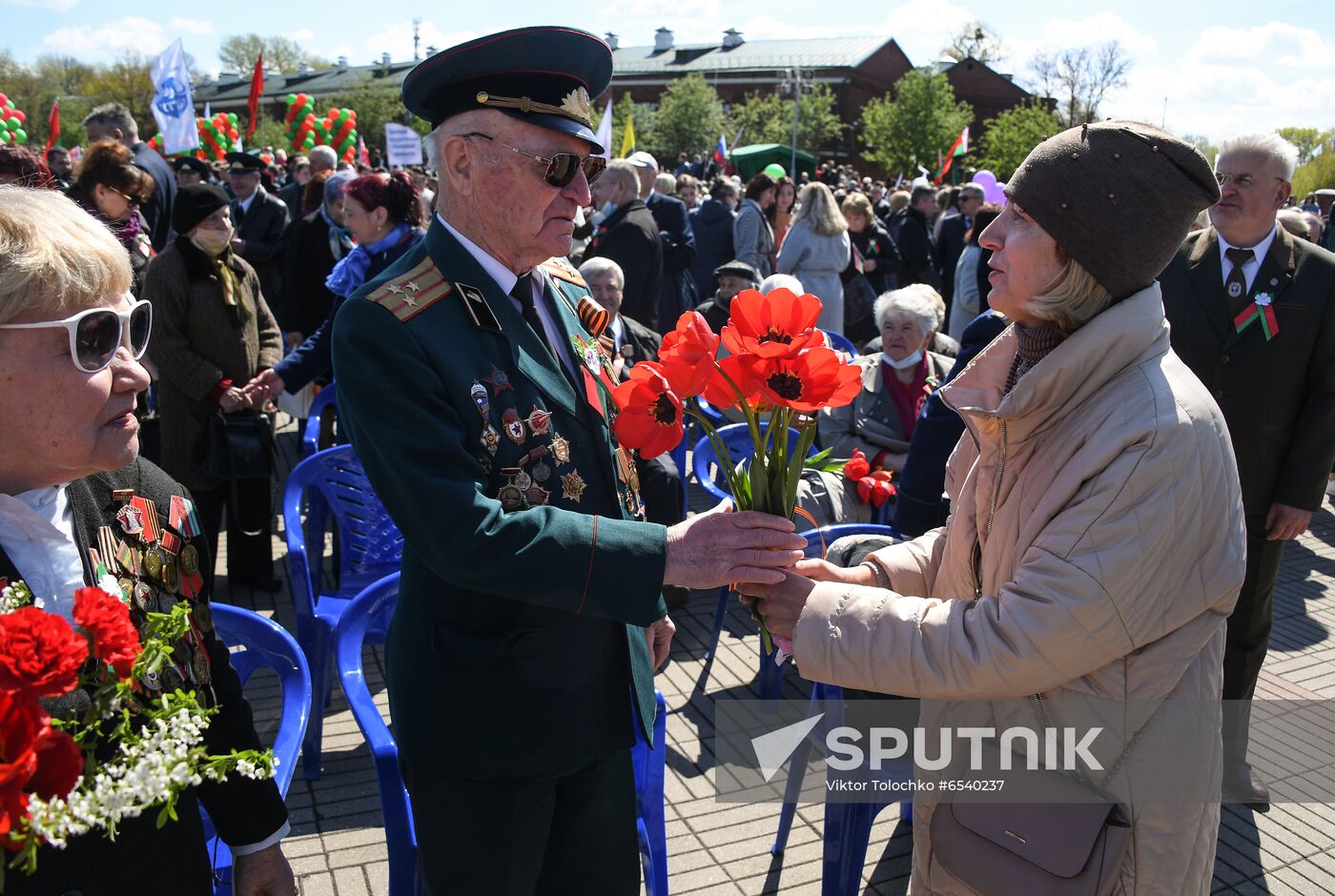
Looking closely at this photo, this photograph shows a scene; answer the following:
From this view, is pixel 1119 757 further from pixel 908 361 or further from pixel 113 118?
pixel 113 118

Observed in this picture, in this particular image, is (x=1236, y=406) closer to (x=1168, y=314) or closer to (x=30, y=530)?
(x=1168, y=314)

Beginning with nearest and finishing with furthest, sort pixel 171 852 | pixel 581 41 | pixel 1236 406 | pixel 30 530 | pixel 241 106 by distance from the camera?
pixel 30 530
pixel 171 852
pixel 581 41
pixel 1236 406
pixel 241 106

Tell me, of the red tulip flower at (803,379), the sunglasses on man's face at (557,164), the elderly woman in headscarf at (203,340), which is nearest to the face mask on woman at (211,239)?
the elderly woman in headscarf at (203,340)

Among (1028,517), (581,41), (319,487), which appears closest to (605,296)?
(319,487)

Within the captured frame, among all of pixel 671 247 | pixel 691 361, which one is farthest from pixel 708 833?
pixel 671 247

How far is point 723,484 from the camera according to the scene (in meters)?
5.00

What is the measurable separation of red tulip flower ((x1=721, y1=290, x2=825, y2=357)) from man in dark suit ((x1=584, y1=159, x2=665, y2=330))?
528 cm

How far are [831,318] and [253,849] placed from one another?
667 cm

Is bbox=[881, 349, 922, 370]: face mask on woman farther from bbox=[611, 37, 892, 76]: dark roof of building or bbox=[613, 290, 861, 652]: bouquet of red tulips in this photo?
bbox=[611, 37, 892, 76]: dark roof of building

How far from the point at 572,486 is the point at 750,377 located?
1.31 feet

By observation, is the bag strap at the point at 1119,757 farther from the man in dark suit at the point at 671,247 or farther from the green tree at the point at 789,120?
the green tree at the point at 789,120

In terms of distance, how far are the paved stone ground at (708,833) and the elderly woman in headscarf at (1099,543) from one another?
1485 mm

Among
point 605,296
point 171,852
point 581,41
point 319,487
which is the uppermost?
point 581,41

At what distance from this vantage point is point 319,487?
410 cm
